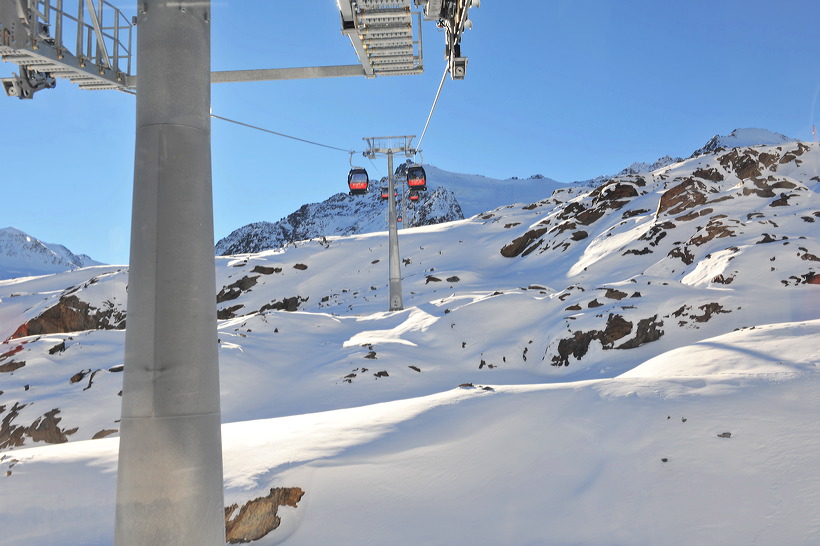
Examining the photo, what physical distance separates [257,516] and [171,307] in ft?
11.1

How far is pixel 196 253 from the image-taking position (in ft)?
12.4

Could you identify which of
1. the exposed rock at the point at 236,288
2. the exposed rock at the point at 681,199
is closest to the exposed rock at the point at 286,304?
the exposed rock at the point at 236,288

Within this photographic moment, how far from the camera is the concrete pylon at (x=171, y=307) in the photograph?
3510 mm

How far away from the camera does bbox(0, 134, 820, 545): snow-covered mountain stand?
19.7 feet

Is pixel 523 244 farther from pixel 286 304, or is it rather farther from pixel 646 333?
pixel 646 333

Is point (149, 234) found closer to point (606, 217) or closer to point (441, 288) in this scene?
point (441, 288)

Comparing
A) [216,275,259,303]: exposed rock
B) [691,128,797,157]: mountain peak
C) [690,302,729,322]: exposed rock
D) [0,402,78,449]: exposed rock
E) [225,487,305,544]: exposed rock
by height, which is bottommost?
[0,402,78,449]: exposed rock

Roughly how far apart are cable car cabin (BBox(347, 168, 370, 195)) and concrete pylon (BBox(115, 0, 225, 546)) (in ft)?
70.2

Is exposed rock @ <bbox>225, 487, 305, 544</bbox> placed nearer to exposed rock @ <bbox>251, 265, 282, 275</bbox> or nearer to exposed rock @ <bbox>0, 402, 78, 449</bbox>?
exposed rock @ <bbox>0, 402, 78, 449</bbox>

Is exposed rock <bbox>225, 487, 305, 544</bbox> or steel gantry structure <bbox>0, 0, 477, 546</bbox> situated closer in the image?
steel gantry structure <bbox>0, 0, 477, 546</bbox>

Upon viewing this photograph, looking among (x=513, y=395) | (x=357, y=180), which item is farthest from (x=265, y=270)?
(x=513, y=395)

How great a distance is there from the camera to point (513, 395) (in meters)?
8.66

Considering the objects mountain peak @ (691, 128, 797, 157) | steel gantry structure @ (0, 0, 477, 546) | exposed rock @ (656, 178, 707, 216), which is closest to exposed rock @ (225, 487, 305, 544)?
steel gantry structure @ (0, 0, 477, 546)

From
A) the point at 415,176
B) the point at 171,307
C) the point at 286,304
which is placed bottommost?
the point at 286,304
